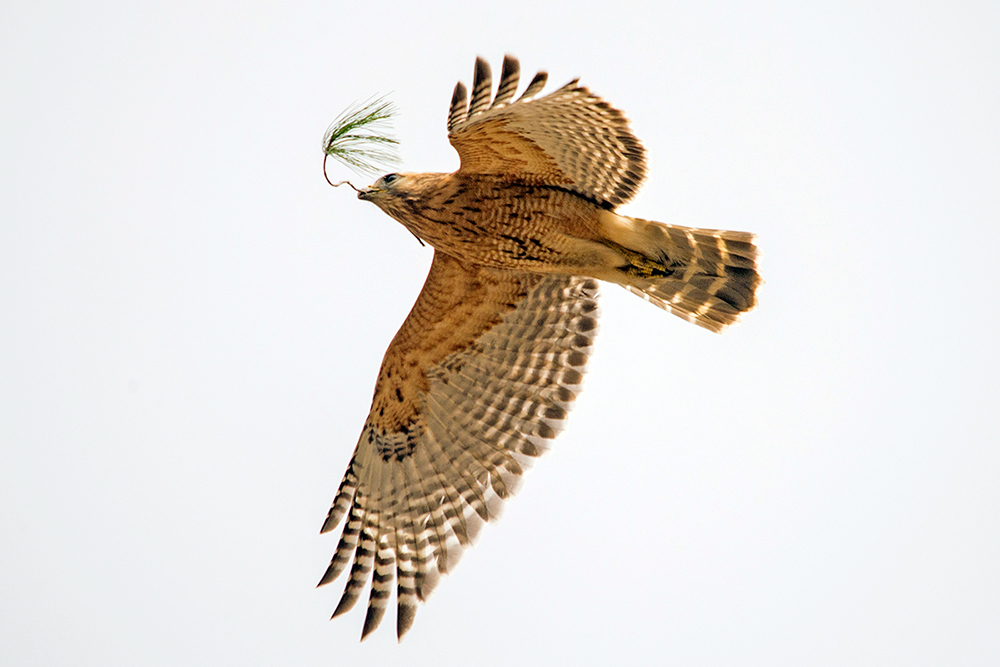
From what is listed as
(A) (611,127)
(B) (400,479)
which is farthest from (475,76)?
(B) (400,479)

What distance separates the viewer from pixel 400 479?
684cm

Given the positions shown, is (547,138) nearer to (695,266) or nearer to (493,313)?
(695,266)

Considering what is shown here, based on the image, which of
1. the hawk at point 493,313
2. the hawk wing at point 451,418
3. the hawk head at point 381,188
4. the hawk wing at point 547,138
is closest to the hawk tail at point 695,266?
the hawk at point 493,313

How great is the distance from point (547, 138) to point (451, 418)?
2.24 m

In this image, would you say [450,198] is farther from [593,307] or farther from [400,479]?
[400,479]

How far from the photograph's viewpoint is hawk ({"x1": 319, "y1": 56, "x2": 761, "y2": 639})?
Answer: 5.79 metres

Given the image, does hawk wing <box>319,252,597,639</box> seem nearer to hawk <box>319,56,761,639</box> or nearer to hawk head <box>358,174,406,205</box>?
hawk <box>319,56,761,639</box>

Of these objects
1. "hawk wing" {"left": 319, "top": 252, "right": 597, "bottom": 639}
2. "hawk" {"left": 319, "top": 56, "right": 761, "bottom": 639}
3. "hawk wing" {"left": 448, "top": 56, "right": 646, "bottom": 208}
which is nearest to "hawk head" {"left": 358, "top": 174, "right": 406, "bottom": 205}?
"hawk" {"left": 319, "top": 56, "right": 761, "bottom": 639}

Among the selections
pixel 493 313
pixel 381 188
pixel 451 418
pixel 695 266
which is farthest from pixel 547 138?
pixel 451 418

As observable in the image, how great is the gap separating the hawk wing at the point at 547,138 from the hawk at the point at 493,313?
11 mm

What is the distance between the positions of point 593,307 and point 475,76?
208 cm

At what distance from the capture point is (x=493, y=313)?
6.74 meters

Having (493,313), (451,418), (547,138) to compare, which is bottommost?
(451,418)

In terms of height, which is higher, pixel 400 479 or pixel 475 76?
pixel 475 76
